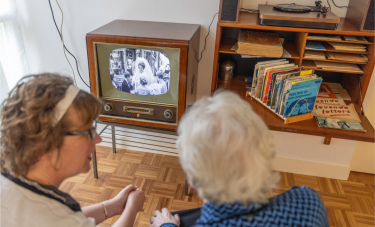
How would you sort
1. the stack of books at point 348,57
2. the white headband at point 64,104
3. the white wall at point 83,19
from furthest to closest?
the white wall at point 83,19, the stack of books at point 348,57, the white headband at point 64,104

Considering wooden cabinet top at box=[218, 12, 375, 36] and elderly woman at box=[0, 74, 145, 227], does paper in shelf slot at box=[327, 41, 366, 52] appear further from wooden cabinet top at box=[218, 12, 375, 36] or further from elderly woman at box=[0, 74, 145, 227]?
elderly woman at box=[0, 74, 145, 227]

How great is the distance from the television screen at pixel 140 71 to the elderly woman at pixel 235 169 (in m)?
0.75

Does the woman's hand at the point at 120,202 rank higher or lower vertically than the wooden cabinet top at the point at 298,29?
lower

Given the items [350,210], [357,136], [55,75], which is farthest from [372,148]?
[55,75]

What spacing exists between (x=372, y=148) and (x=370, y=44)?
33.8 inches

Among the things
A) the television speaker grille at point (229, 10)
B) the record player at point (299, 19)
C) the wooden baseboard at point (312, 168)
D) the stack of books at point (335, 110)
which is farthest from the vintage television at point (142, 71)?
the wooden baseboard at point (312, 168)

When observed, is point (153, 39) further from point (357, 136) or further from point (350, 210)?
point (350, 210)

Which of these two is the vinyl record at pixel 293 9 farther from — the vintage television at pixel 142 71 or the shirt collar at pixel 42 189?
the shirt collar at pixel 42 189

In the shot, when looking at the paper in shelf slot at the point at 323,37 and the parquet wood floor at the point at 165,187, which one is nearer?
the paper in shelf slot at the point at 323,37

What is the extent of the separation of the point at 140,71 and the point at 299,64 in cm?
83

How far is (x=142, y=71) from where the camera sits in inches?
58.9

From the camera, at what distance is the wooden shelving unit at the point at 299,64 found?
1.43m

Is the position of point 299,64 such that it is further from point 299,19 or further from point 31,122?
point 31,122

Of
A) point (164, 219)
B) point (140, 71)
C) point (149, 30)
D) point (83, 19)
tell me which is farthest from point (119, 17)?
point (164, 219)
